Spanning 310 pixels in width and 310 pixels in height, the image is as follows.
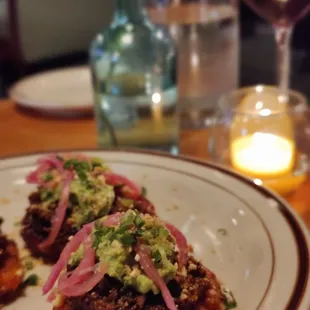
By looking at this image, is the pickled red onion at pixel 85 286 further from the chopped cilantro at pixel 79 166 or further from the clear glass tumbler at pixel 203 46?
the clear glass tumbler at pixel 203 46

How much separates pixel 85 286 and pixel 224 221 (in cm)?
31

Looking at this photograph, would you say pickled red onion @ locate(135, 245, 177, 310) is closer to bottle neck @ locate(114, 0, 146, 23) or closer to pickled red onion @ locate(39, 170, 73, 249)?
pickled red onion @ locate(39, 170, 73, 249)

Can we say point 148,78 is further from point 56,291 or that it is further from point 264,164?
point 56,291

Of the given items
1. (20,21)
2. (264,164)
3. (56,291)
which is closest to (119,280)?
(56,291)

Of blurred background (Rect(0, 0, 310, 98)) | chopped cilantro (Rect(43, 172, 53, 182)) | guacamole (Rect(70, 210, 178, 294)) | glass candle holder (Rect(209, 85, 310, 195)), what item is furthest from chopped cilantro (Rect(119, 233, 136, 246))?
blurred background (Rect(0, 0, 310, 98))

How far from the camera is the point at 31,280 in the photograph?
A: 0.82 metres

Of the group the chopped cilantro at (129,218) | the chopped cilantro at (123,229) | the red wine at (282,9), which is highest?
the red wine at (282,9)

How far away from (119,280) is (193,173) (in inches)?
15.1

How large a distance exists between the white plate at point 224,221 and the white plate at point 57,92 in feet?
1.19

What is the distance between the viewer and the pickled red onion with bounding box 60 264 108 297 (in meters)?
0.64

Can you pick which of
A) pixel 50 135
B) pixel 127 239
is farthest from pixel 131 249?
pixel 50 135

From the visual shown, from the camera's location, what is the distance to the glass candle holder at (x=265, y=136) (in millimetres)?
1018

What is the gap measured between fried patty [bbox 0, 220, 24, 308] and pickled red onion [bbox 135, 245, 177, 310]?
0.25m

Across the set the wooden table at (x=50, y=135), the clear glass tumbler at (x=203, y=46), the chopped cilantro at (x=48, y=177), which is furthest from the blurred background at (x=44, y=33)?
the chopped cilantro at (x=48, y=177)
